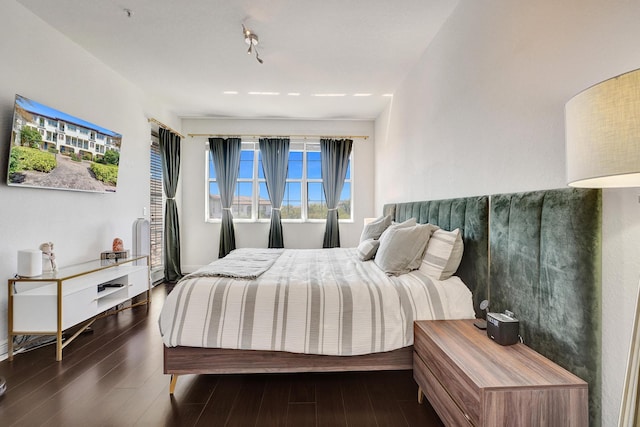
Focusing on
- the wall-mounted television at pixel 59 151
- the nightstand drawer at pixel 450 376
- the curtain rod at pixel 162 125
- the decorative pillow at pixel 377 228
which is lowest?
the nightstand drawer at pixel 450 376

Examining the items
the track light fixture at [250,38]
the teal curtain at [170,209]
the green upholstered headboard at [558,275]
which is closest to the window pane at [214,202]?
the teal curtain at [170,209]

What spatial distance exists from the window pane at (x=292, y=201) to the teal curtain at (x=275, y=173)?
0.15 m

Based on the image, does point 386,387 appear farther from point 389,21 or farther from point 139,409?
point 389,21

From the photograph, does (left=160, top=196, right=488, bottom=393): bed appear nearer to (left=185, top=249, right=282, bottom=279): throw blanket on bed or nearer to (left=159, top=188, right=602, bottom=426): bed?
(left=159, top=188, right=602, bottom=426): bed

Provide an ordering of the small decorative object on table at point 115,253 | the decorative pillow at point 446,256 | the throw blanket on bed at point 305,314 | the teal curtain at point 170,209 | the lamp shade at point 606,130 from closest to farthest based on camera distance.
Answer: the lamp shade at point 606,130 → the throw blanket on bed at point 305,314 → the decorative pillow at point 446,256 → the small decorative object on table at point 115,253 → the teal curtain at point 170,209

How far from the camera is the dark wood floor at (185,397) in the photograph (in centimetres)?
162

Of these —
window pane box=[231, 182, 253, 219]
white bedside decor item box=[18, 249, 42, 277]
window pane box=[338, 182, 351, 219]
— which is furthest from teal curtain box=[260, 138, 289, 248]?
white bedside decor item box=[18, 249, 42, 277]

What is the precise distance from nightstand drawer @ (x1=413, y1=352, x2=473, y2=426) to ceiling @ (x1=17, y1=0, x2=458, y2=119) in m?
2.55

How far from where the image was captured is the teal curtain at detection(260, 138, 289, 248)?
202 inches

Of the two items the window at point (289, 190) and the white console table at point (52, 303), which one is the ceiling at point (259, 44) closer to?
the window at point (289, 190)

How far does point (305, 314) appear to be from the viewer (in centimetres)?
178

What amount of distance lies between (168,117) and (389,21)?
3.76 metres

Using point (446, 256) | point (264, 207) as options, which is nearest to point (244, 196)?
point (264, 207)

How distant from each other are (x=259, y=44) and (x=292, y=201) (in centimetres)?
287
